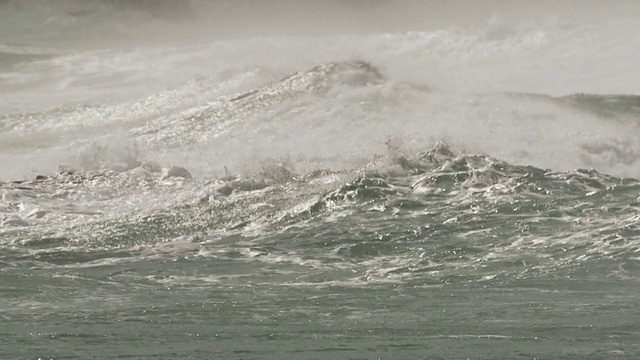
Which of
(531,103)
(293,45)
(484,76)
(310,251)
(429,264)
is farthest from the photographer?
(293,45)

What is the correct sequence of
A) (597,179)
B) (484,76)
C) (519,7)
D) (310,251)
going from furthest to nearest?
1. (519,7)
2. (484,76)
3. (597,179)
4. (310,251)

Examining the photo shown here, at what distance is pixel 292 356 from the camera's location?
8266mm

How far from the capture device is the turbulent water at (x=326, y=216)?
8.97 meters

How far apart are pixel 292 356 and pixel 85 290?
10.1ft

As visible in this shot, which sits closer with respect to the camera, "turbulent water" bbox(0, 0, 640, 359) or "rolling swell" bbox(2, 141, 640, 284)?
"turbulent water" bbox(0, 0, 640, 359)

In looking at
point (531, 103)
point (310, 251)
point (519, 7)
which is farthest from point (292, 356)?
point (519, 7)

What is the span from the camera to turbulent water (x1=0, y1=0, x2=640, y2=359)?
29.4 ft

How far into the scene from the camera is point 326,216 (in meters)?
14.4

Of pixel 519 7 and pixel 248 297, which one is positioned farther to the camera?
pixel 519 7

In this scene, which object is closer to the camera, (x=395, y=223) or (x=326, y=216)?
(x=395, y=223)

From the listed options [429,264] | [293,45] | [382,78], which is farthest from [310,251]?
[293,45]

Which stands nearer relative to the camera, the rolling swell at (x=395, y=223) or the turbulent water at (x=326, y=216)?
the turbulent water at (x=326, y=216)

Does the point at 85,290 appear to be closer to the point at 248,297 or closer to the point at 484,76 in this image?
the point at 248,297

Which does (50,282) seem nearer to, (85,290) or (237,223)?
(85,290)
